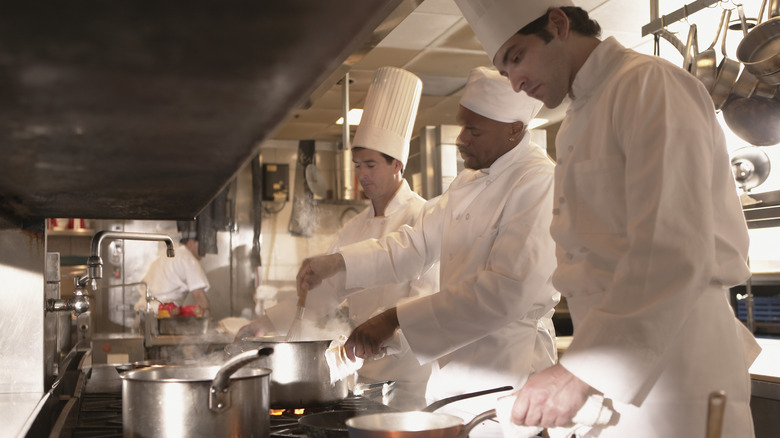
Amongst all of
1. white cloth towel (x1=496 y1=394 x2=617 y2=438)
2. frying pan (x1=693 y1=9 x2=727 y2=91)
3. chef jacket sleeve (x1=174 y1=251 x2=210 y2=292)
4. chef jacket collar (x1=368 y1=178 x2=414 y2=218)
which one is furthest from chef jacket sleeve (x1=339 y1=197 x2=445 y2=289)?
chef jacket sleeve (x1=174 y1=251 x2=210 y2=292)

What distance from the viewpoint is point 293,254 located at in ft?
25.8

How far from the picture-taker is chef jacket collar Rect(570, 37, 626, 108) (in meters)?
1.44

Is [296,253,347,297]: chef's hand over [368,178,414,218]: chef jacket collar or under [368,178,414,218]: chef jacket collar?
under

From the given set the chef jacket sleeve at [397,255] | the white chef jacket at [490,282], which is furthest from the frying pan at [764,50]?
the chef jacket sleeve at [397,255]

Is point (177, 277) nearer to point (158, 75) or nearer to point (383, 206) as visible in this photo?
point (383, 206)

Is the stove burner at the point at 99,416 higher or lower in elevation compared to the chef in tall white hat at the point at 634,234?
lower

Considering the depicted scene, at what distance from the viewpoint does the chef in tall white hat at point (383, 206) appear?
8.79 ft

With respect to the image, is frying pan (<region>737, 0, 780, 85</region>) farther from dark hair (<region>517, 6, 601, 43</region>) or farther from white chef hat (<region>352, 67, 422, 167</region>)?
dark hair (<region>517, 6, 601, 43</region>)

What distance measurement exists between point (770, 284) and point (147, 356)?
4369mm

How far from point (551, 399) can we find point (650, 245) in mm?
310

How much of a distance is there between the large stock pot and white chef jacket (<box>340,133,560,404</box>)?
0.78 m

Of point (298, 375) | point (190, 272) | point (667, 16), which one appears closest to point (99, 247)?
point (298, 375)

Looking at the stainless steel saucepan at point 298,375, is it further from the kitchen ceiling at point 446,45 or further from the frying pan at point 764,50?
the frying pan at point 764,50

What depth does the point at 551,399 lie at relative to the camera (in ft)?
3.87
